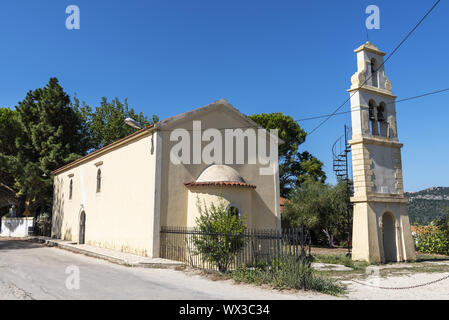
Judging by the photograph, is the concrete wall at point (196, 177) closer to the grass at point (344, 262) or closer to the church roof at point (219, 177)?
the church roof at point (219, 177)

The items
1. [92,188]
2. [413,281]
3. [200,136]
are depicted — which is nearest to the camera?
[413,281]

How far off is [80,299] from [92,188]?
13633 mm

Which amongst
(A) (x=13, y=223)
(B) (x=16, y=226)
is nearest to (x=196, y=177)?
(B) (x=16, y=226)

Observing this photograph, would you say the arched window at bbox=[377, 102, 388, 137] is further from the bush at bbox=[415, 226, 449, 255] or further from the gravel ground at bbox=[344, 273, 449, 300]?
the bush at bbox=[415, 226, 449, 255]

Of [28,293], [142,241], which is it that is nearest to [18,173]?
[142,241]

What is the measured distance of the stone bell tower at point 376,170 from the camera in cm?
1562

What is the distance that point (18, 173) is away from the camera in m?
26.0

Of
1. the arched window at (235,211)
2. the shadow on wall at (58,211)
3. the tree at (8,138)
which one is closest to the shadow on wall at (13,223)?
the tree at (8,138)

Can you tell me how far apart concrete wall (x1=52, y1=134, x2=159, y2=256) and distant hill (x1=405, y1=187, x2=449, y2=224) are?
40.1 metres

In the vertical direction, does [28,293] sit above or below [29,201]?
below

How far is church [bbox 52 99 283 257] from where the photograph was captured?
535 inches

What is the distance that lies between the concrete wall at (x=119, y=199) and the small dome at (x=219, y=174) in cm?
212

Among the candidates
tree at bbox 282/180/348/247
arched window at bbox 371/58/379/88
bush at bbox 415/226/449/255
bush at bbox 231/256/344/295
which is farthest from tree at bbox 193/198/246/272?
bush at bbox 415/226/449/255
